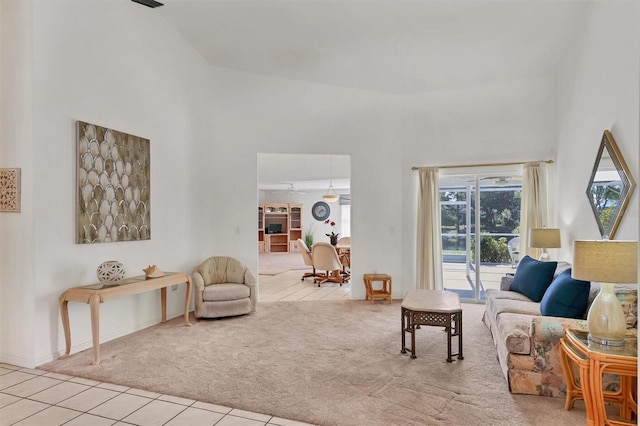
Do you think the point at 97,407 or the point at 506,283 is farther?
the point at 506,283

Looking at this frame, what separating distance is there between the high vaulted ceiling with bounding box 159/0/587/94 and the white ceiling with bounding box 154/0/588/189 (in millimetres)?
12

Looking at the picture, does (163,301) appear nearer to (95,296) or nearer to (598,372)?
(95,296)

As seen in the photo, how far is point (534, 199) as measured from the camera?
547cm

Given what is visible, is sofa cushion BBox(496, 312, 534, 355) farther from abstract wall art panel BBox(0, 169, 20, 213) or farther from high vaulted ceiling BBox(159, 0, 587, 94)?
abstract wall art panel BBox(0, 169, 20, 213)

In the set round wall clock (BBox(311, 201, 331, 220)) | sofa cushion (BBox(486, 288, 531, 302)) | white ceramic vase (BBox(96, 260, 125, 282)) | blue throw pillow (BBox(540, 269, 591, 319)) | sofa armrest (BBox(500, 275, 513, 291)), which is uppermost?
round wall clock (BBox(311, 201, 331, 220))

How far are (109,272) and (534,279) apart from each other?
4.47 metres

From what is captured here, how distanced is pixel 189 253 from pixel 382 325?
2.92m

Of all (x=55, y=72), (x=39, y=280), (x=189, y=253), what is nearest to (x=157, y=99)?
(x=55, y=72)

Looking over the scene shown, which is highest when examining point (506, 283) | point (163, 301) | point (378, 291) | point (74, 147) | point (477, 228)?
point (74, 147)

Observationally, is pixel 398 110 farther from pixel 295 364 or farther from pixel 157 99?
pixel 295 364

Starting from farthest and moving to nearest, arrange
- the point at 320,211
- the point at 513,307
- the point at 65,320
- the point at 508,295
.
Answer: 1. the point at 320,211
2. the point at 508,295
3. the point at 513,307
4. the point at 65,320

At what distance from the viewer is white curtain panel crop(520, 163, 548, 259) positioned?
17.9 ft

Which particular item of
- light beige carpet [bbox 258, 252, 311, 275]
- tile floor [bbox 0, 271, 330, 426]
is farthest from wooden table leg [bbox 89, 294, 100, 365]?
light beige carpet [bbox 258, 252, 311, 275]

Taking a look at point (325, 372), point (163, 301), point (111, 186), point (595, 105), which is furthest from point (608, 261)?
point (163, 301)
